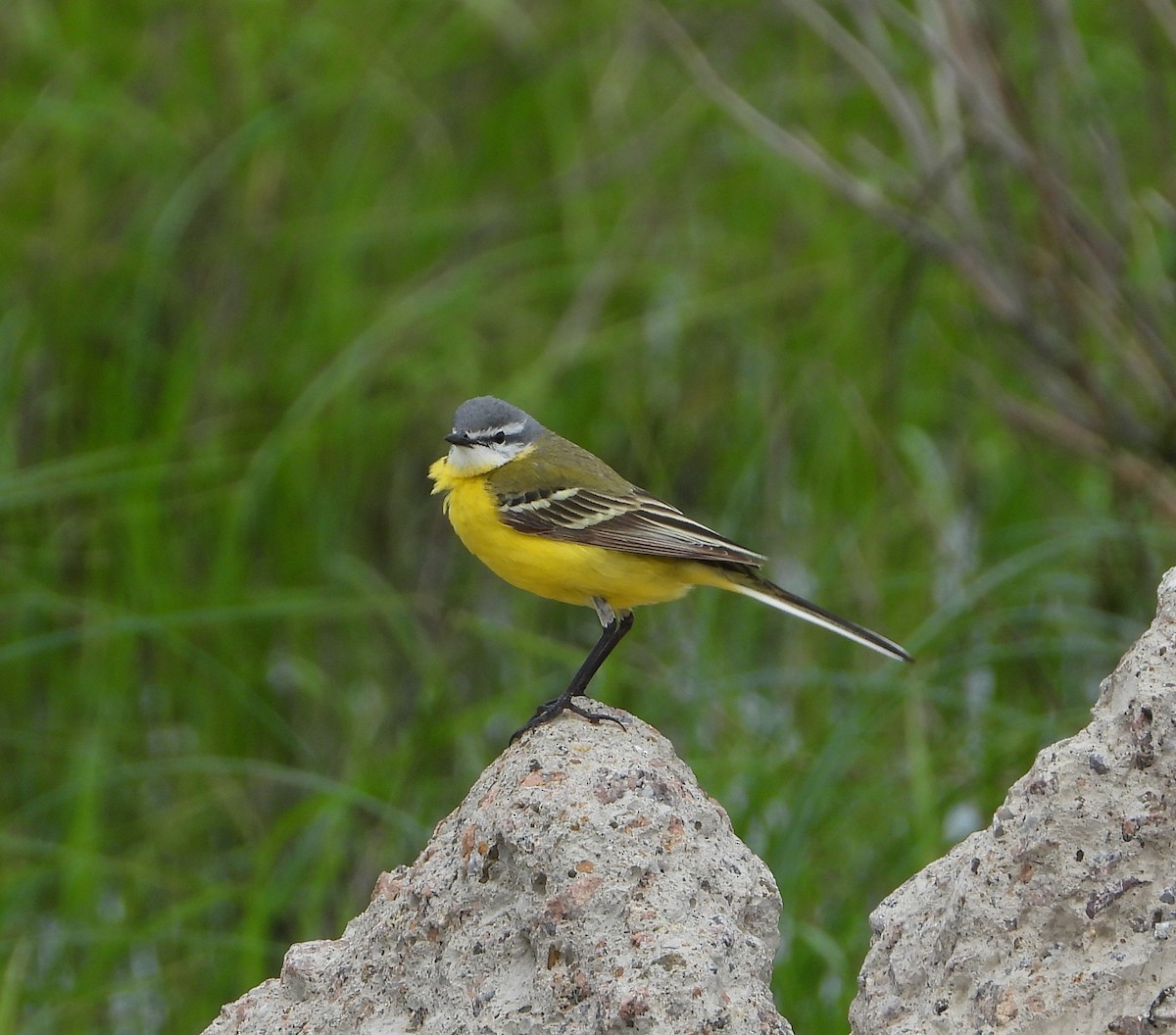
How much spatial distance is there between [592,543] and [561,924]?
65.3 inches

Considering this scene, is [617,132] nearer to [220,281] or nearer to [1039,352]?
[220,281]

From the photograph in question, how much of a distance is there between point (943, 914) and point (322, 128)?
535 centimetres

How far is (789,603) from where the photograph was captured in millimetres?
3887

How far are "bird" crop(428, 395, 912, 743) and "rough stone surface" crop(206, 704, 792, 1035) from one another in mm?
1144

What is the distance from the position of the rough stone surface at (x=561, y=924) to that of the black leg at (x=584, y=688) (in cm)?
41

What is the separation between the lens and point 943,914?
2.23 meters

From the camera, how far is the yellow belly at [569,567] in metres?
3.83

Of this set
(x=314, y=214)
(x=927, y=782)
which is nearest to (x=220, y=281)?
(x=314, y=214)

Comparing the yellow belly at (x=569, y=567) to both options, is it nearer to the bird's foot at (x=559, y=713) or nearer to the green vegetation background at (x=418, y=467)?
the bird's foot at (x=559, y=713)

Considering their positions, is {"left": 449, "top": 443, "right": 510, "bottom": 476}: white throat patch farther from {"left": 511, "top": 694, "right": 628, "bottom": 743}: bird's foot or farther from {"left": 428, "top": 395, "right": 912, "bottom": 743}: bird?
{"left": 511, "top": 694, "right": 628, "bottom": 743}: bird's foot

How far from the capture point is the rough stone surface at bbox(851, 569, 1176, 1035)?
6.66 feet

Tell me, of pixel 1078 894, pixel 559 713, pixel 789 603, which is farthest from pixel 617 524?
pixel 1078 894

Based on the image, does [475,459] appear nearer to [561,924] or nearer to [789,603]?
[789,603]

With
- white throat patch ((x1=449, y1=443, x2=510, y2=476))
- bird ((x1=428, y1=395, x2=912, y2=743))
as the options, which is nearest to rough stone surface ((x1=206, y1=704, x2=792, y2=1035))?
bird ((x1=428, y1=395, x2=912, y2=743))
